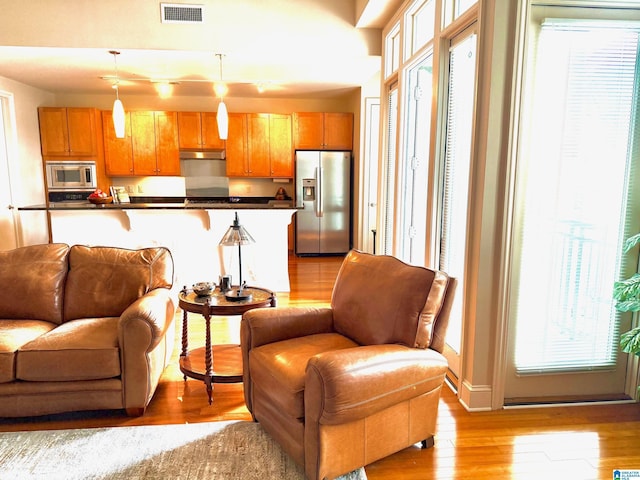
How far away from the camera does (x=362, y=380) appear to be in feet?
5.74

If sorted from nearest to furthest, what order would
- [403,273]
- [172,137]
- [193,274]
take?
[403,273] < [193,274] < [172,137]

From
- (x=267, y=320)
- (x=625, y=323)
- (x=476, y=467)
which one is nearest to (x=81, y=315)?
(x=267, y=320)

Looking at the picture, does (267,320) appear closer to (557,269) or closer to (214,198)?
(557,269)

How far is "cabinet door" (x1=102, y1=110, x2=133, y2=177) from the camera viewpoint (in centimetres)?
675

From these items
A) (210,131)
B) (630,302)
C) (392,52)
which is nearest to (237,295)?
(630,302)

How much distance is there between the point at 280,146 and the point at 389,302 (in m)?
5.37

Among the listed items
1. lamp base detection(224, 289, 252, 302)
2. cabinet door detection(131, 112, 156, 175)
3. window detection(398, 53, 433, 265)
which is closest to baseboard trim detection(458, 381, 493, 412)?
window detection(398, 53, 433, 265)

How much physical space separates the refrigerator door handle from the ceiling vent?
10.1 ft

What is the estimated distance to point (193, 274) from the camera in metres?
4.84

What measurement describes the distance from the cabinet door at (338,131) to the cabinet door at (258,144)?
3.17 feet

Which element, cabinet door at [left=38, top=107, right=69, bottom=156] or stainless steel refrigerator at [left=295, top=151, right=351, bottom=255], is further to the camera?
stainless steel refrigerator at [left=295, top=151, right=351, bottom=255]

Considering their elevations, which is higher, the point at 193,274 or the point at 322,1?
the point at 322,1

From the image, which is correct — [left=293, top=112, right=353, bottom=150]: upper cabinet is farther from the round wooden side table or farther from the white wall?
the round wooden side table

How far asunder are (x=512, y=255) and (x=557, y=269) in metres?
0.37
